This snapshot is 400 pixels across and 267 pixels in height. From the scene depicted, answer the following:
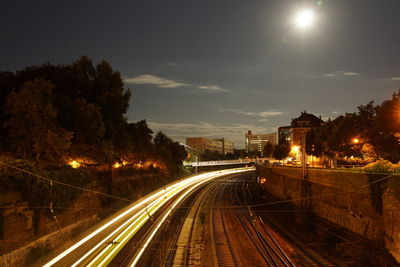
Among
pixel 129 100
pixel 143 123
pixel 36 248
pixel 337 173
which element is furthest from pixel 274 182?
pixel 36 248

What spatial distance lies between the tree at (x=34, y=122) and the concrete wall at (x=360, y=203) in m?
24.2

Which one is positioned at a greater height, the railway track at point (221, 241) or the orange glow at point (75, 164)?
the orange glow at point (75, 164)

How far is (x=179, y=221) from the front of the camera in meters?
34.9

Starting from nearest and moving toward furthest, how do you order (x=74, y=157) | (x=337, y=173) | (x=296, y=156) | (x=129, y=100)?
1. (x=337, y=173)
2. (x=74, y=157)
3. (x=129, y=100)
4. (x=296, y=156)

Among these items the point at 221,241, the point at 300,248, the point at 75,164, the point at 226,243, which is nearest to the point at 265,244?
the point at 300,248

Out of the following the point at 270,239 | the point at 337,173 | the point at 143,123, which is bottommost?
the point at 270,239

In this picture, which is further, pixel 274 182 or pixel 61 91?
pixel 274 182

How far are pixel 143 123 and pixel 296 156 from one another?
60769 millimetres

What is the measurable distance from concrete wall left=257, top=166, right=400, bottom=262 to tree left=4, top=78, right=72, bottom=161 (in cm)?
2418

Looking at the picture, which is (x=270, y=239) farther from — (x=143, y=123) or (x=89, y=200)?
(x=143, y=123)

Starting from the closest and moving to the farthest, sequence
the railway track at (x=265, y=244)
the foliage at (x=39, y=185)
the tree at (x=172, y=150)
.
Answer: the foliage at (x=39, y=185), the railway track at (x=265, y=244), the tree at (x=172, y=150)

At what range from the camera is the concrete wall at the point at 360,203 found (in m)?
20.1

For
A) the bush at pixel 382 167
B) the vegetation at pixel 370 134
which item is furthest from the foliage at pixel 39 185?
the vegetation at pixel 370 134

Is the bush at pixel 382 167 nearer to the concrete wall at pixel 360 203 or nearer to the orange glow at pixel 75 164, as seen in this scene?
the concrete wall at pixel 360 203
